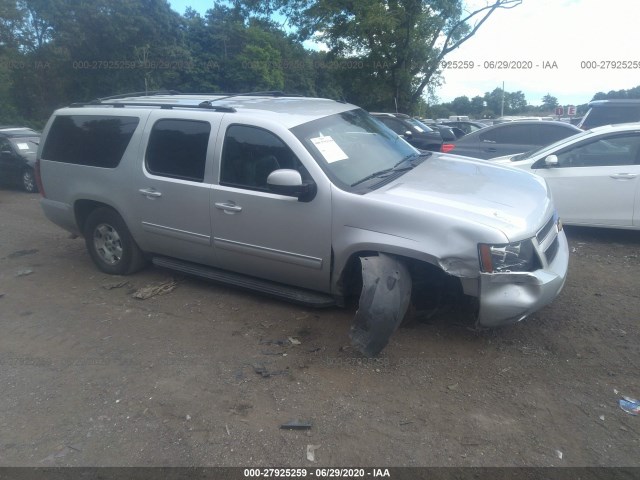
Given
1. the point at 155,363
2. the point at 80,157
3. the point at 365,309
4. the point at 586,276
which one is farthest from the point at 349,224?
the point at 80,157

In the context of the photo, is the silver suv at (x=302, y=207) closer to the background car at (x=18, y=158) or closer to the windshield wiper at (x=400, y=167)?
the windshield wiper at (x=400, y=167)

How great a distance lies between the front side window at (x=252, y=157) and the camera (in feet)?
15.1

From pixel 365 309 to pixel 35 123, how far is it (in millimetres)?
29326

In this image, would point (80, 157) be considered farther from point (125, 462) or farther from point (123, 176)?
point (125, 462)

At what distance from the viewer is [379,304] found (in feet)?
12.8

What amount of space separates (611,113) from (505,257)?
9.52m

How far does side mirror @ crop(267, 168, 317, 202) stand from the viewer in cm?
423

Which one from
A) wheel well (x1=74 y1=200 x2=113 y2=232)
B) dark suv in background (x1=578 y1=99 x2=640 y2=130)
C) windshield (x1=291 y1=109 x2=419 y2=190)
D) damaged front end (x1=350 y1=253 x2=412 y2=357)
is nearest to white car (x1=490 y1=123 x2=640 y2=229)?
windshield (x1=291 y1=109 x2=419 y2=190)

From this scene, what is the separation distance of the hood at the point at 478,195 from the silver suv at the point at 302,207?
0.05 feet

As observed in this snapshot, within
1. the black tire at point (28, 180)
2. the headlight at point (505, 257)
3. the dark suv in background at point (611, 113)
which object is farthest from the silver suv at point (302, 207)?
the dark suv in background at point (611, 113)

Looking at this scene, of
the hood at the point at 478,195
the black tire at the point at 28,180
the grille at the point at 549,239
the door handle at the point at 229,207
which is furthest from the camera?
the black tire at the point at 28,180

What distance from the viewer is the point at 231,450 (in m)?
3.16

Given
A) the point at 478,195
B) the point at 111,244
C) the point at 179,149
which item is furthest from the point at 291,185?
the point at 111,244

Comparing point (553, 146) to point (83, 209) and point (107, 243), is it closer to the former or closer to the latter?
point (107, 243)
